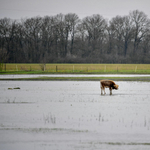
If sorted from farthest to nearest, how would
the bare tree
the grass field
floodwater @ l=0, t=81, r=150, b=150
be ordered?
the bare tree, the grass field, floodwater @ l=0, t=81, r=150, b=150

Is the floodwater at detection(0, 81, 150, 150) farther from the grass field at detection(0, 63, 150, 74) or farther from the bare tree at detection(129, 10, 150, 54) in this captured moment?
the bare tree at detection(129, 10, 150, 54)

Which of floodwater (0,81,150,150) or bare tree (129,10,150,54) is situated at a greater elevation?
bare tree (129,10,150,54)

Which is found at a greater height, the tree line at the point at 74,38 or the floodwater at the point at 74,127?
the tree line at the point at 74,38

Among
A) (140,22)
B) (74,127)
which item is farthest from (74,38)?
(74,127)

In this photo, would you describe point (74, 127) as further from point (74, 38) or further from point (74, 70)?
point (74, 38)

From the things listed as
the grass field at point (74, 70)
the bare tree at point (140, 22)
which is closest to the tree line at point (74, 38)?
the bare tree at point (140, 22)

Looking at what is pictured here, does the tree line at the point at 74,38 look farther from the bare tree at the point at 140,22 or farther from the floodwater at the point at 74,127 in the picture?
the floodwater at the point at 74,127

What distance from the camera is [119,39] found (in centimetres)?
8012

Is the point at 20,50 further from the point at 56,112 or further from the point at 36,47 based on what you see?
the point at 56,112

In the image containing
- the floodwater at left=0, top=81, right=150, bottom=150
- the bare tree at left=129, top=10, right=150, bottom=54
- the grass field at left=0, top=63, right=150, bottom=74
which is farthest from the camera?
the bare tree at left=129, top=10, right=150, bottom=54

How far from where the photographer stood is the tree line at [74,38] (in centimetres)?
7588

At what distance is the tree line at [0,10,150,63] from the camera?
249 feet

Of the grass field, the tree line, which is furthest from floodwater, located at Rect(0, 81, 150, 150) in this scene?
the tree line

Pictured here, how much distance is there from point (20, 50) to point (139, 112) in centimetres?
7048
